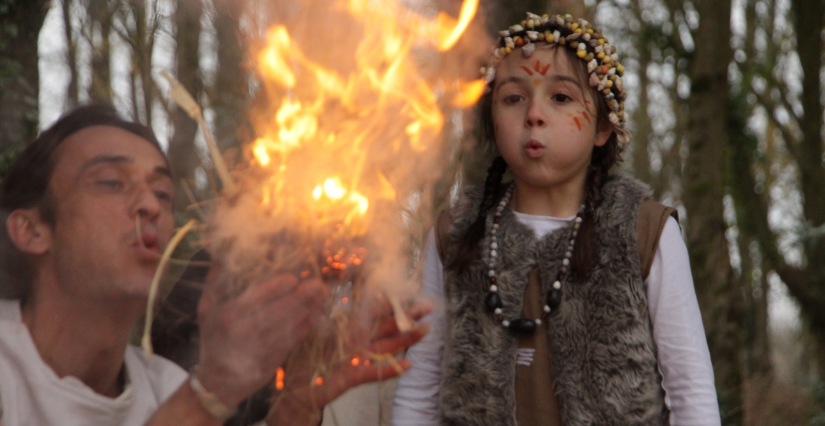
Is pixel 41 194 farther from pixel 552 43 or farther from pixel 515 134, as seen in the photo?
pixel 552 43

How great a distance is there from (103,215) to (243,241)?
324 millimetres

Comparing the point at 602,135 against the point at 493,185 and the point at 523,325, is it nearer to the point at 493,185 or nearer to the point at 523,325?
the point at 493,185

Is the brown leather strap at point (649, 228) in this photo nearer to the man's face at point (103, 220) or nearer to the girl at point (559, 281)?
the girl at point (559, 281)

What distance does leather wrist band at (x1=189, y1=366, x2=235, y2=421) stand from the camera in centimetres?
136

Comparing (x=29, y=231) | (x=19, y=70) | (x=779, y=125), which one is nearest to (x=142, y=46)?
(x=19, y=70)

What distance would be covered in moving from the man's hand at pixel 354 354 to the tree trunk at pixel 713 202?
13.4ft

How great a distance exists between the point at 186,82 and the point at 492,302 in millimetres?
1056

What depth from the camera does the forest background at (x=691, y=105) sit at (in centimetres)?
182

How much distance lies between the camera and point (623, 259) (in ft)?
6.30

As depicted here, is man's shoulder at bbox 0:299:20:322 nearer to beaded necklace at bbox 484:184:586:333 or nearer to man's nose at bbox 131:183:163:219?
man's nose at bbox 131:183:163:219

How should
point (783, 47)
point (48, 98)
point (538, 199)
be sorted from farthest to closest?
point (783, 47) < point (538, 199) < point (48, 98)

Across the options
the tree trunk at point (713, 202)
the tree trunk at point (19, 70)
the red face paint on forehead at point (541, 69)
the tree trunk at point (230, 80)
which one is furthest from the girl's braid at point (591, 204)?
the tree trunk at point (713, 202)

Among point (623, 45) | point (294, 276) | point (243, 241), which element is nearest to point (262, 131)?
point (243, 241)

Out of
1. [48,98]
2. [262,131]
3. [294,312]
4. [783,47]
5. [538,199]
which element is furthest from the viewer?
[783,47]
